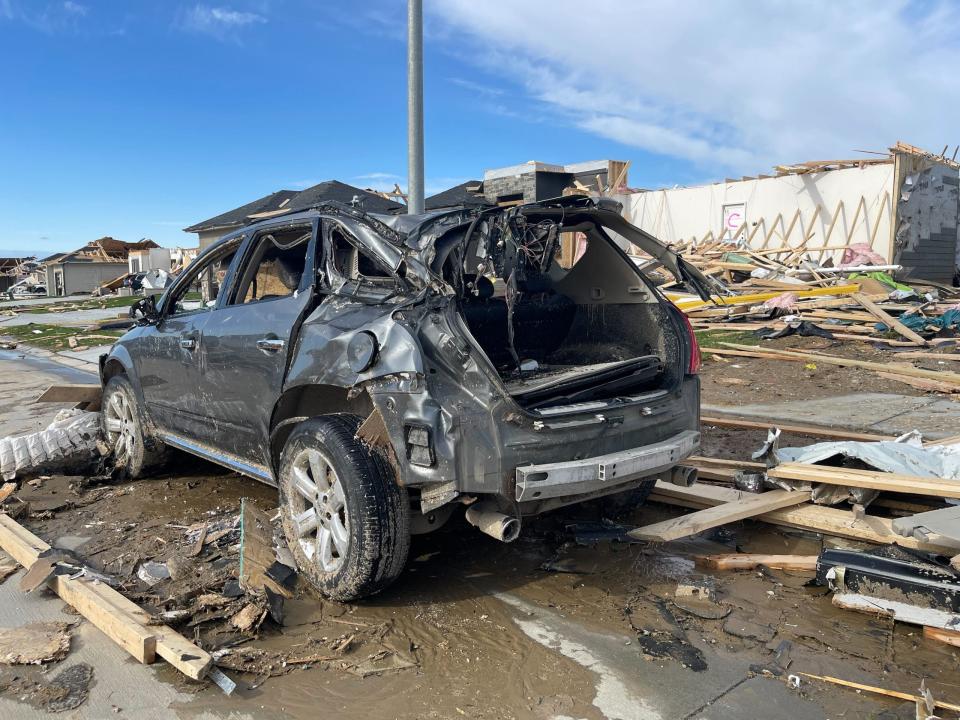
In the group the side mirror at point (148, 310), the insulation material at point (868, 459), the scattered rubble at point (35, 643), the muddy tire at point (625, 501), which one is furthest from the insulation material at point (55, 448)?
the insulation material at point (868, 459)

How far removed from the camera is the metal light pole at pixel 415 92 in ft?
26.9

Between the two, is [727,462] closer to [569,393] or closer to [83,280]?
[569,393]

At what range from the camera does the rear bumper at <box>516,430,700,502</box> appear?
3461 millimetres

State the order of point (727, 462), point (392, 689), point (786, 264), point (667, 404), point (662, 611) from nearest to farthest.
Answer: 1. point (392, 689)
2. point (662, 611)
3. point (667, 404)
4. point (727, 462)
5. point (786, 264)

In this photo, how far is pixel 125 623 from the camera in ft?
11.1

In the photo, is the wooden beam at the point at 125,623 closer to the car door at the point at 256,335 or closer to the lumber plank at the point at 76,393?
the car door at the point at 256,335

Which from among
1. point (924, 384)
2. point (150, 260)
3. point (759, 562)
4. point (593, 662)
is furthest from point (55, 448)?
point (150, 260)

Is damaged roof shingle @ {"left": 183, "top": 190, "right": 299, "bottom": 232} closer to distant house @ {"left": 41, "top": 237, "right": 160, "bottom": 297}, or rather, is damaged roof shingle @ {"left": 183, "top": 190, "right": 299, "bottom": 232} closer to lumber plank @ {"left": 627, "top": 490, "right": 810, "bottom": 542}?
distant house @ {"left": 41, "top": 237, "right": 160, "bottom": 297}

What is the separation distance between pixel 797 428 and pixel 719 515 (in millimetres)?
3494

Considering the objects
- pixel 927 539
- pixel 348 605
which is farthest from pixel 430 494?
pixel 927 539

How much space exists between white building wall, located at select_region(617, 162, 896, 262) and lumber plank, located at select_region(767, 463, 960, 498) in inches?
753

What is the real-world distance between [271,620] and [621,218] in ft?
9.26

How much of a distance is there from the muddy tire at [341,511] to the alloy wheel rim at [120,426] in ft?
8.46

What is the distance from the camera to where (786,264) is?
2170 cm
